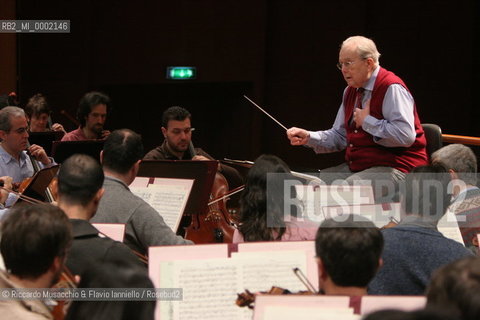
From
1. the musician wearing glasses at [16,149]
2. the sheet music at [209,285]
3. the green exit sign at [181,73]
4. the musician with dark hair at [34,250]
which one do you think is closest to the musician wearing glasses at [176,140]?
the musician wearing glasses at [16,149]

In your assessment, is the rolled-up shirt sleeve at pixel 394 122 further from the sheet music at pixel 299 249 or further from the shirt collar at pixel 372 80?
the sheet music at pixel 299 249

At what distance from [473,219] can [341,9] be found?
4746 mm

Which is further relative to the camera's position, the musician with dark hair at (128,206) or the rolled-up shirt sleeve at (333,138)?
the rolled-up shirt sleeve at (333,138)

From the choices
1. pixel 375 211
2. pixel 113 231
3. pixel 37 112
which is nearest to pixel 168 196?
pixel 113 231

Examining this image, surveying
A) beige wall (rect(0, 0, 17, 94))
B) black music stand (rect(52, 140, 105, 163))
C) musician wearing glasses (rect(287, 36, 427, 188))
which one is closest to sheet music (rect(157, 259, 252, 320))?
musician wearing glasses (rect(287, 36, 427, 188))

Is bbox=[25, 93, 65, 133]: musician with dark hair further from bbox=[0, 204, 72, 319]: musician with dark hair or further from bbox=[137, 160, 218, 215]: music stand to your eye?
bbox=[0, 204, 72, 319]: musician with dark hair

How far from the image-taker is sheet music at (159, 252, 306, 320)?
2.50 meters

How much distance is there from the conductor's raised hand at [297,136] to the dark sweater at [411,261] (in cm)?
165

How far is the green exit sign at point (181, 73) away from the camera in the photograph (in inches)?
310

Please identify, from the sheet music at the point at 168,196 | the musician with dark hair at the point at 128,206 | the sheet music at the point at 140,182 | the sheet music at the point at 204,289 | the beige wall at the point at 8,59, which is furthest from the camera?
the beige wall at the point at 8,59

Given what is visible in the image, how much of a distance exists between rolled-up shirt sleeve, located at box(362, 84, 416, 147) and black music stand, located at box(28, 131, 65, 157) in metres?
2.51

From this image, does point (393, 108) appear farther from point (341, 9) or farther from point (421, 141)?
point (341, 9)

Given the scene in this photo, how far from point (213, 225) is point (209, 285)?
2.05m

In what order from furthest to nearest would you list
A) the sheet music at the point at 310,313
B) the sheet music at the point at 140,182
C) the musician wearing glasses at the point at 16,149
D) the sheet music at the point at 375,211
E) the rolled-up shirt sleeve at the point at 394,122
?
the musician wearing glasses at the point at 16,149 < the rolled-up shirt sleeve at the point at 394,122 < the sheet music at the point at 140,182 < the sheet music at the point at 375,211 < the sheet music at the point at 310,313
